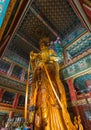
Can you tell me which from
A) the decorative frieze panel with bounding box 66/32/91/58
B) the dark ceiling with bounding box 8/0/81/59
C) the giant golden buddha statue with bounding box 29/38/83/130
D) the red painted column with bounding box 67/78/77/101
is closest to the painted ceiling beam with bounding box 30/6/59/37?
the dark ceiling with bounding box 8/0/81/59

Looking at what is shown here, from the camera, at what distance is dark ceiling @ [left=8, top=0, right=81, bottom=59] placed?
16.9ft

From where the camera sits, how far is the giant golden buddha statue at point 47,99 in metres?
3.29

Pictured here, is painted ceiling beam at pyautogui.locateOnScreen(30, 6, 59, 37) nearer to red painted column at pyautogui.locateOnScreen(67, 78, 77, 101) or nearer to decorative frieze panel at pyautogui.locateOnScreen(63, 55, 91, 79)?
decorative frieze panel at pyautogui.locateOnScreen(63, 55, 91, 79)

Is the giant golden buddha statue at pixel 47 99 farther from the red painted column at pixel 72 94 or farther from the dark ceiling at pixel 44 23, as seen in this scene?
the dark ceiling at pixel 44 23

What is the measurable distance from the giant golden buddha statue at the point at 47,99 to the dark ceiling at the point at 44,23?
1.88 m

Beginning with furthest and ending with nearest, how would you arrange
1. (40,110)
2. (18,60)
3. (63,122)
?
1. (18,60)
2. (40,110)
3. (63,122)

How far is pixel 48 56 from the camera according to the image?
509 cm

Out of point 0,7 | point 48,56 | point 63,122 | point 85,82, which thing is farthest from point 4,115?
point 0,7

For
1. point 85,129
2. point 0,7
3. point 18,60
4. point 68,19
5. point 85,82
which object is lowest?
point 85,129

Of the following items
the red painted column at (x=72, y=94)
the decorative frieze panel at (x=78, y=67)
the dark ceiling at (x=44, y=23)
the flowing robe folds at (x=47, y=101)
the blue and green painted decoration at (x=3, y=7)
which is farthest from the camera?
the dark ceiling at (x=44, y=23)

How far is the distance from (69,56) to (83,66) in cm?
118

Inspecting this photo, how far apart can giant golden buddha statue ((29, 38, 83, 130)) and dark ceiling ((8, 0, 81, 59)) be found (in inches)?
73.9

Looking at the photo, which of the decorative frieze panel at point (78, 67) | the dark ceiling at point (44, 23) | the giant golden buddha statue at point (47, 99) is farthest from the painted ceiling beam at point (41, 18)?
the decorative frieze panel at point (78, 67)

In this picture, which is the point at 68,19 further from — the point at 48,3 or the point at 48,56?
the point at 48,56
